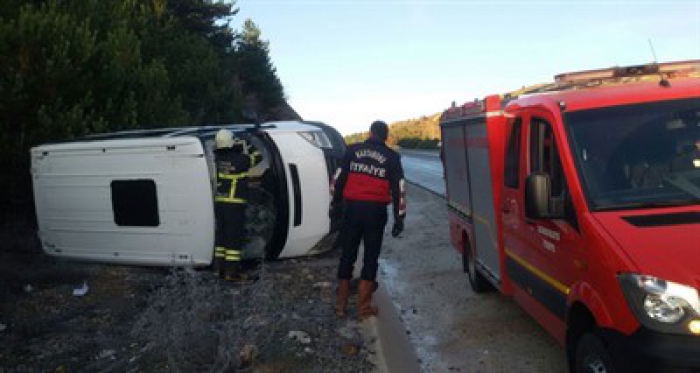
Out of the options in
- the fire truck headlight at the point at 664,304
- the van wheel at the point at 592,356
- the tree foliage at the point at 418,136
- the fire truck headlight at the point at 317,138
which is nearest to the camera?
the fire truck headlight at the point at 664,304

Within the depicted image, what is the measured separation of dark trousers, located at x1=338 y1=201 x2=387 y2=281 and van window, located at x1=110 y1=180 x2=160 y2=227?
2.90m

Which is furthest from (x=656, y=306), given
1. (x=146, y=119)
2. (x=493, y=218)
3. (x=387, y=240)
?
(x=146, y=119)

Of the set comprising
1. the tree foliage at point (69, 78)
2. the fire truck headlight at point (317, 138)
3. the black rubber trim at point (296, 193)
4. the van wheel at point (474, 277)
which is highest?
the tree foliage at point (69, 78)

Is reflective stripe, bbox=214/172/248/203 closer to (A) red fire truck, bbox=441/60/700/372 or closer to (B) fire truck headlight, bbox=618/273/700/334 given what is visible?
(A) red fire truck, bbox=441/60/700/372

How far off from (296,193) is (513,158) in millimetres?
4073

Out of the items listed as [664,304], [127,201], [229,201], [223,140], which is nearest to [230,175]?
[229,201]

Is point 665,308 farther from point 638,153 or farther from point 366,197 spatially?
point 366,197

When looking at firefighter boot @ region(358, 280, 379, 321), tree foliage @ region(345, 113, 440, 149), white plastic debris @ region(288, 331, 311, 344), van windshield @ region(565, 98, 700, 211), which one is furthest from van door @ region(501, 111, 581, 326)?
tree foliage @ region(345, 113, 440, 149)

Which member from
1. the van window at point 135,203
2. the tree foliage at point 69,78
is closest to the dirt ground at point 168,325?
the van window at point 135,203

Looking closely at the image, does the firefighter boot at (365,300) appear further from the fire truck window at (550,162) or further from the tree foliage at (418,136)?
the tree foliage at (418,136)

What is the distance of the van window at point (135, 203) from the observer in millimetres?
8633

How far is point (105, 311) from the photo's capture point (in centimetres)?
711

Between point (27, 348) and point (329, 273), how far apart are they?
3.97m

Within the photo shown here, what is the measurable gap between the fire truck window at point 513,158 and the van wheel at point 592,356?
67.2 inches
